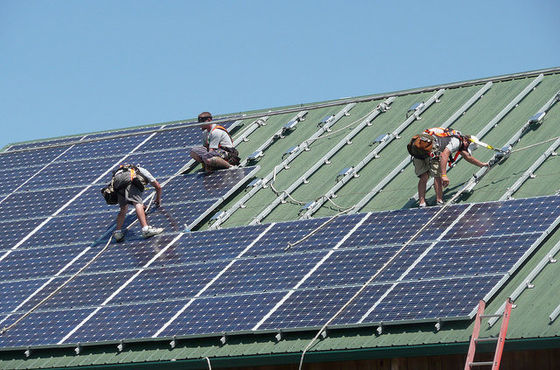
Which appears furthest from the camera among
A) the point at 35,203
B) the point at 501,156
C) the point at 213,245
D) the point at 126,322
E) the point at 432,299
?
the point at 35,203

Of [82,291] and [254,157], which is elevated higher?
[254,157]

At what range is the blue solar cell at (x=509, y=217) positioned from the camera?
26.3 metres

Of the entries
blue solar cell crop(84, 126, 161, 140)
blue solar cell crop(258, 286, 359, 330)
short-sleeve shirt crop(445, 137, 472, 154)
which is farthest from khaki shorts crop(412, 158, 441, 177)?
blue solar cell crop(84, 126, 161, 140)

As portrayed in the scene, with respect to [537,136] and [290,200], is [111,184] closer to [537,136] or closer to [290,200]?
[290,200]

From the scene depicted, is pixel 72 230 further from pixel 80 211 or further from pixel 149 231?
pixel 149 231

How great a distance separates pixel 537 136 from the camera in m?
30.7

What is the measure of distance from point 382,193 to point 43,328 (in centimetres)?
832

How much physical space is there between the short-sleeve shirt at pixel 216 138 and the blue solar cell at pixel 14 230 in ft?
15.3

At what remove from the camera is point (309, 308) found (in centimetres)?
2588

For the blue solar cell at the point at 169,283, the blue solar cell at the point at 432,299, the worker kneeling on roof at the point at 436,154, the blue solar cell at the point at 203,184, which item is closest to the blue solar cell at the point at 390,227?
the worker kneeling on roof at the point at 436,154

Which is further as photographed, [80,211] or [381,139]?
[80,211]

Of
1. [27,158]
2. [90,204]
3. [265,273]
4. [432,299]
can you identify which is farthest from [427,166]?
[27,158]

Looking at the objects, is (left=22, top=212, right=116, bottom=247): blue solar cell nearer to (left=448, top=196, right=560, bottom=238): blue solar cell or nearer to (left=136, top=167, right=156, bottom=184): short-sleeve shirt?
(left=136, top=167, right=156, bottom=184): short-sleeve shirt

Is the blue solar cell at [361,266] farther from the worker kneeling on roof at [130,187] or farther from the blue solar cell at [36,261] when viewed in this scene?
the blue solar cell at [36,261]
